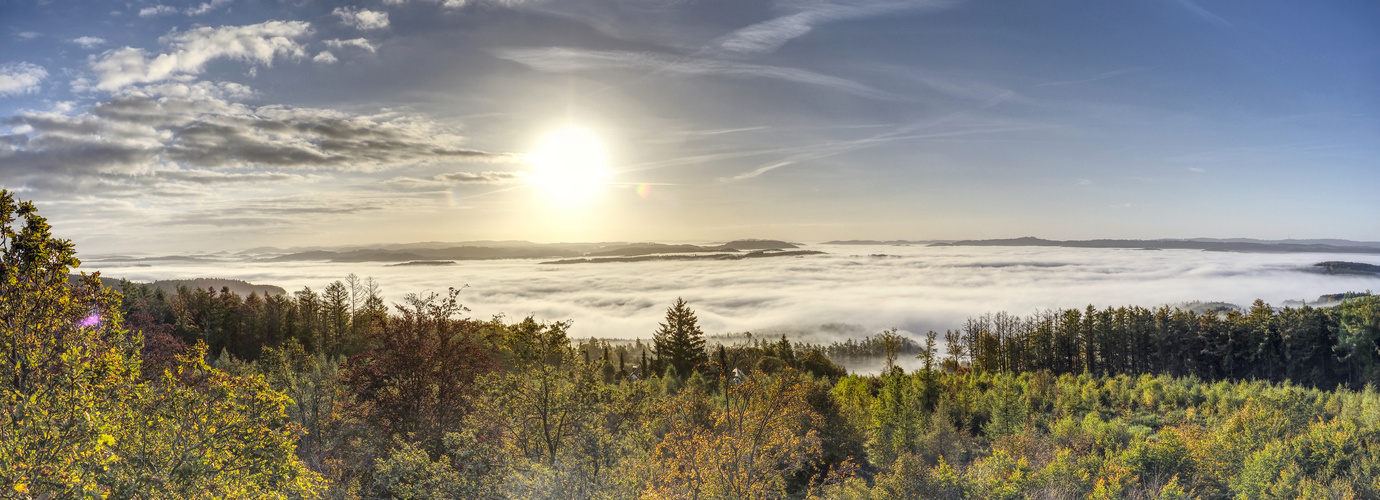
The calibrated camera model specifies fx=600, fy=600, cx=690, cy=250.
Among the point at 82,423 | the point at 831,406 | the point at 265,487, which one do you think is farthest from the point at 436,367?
the point at 831,406

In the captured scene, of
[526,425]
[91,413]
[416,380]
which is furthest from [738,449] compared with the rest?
[91,413]

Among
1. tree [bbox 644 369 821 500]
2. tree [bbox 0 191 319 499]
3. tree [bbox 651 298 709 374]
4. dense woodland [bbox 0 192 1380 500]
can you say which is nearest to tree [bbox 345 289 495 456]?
dense woodland [bbox 0 192 1380 500]

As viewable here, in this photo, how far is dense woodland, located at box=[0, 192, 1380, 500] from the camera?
1086cm

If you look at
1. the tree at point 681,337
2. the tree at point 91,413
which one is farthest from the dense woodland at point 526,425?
the tree at point 681,337

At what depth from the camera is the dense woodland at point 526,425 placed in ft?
35.6

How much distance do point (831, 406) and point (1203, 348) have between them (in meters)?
103

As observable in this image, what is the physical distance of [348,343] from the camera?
64.5m

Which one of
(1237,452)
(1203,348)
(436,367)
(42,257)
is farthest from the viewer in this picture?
(1203,348)

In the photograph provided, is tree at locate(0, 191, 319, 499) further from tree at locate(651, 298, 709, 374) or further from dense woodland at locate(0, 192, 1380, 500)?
tree at locate(651, 298, 709, 374)

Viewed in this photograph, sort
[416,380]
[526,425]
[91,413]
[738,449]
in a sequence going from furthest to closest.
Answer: [416,380] < [738,449] < [526,425] < [91,413]

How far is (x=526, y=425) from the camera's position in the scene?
2055 centimetres

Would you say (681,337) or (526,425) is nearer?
(526,425)

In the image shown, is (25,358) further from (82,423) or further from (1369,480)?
(1369,480)

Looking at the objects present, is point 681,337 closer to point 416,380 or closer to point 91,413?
point 416,380
